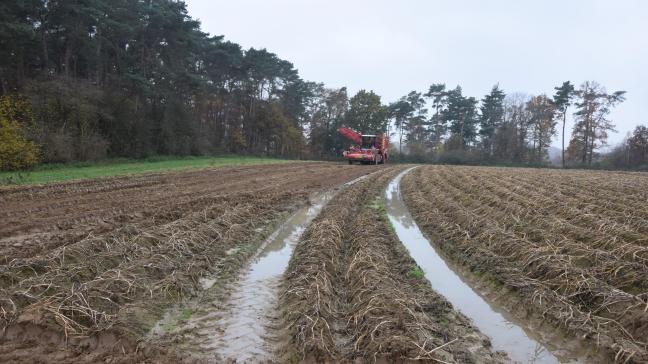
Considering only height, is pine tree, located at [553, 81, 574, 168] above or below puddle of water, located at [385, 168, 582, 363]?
above

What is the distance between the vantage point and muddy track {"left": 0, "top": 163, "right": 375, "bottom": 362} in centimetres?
406

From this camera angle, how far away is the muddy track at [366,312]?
13.2ft

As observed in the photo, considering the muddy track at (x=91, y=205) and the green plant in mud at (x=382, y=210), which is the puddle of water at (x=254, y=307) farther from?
the muddy track at (x=91, y=205)

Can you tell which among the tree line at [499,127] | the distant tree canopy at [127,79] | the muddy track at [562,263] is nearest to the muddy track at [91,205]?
the muddy track at [562,263]

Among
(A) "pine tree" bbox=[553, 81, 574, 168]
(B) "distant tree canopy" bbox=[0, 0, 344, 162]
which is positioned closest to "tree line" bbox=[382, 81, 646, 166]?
(A) "pine tree" bbox=[553, 81, 574, 168]

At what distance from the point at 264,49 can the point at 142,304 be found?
1856 inches

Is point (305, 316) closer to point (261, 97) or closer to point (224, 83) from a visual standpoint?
point (224, 83)

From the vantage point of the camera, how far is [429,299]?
18.0 ft

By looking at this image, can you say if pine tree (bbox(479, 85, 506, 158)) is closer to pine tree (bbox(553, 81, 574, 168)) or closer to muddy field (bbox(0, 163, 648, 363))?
pine tree (bbox(553, 81, 574, 168))

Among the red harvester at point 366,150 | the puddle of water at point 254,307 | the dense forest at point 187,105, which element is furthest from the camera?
the red harvester at point 366,150

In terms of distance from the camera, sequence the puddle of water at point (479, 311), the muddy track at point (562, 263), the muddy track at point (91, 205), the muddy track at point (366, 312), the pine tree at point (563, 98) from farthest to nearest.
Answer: the pine tree at point (563, 98)
the muddy track at point (91, 205)
the muddy track at point (562, 263)
the puddle of water at point (479, 311)
the muddy track at point (366, 312)

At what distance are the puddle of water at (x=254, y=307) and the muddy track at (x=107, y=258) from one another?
394 mm

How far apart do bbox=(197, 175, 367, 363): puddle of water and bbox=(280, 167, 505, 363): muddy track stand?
0.23 m

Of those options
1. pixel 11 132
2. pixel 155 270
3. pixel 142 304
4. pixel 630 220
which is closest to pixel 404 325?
pixel 142 304
